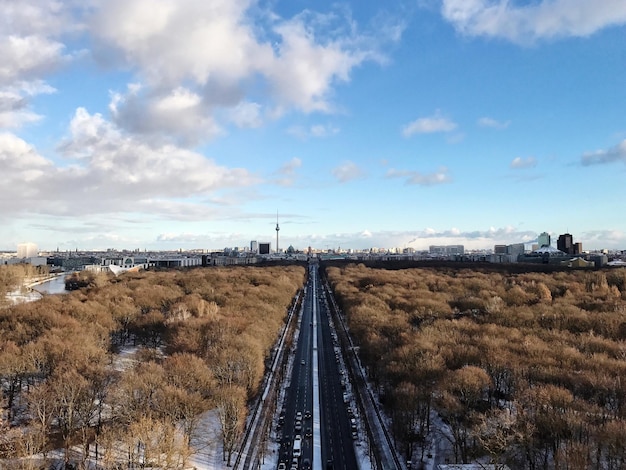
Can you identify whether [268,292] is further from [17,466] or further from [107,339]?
[17,466]

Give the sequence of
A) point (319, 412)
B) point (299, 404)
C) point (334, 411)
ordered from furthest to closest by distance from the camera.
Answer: point (299, 404) → point (334, 411) → point (319, 412)

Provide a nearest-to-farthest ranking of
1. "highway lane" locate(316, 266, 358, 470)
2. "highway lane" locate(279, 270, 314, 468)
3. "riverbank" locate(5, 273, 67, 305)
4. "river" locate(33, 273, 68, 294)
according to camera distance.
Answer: "highway lane" locate(316, 266, 358, 470), "highway lane" locate(279, 270, 314, 468), "riverbank" locate(5, 273, 67, 305), "river" locate(33, 273, 68, 294)

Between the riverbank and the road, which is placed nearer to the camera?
the road

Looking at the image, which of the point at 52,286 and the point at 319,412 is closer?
the point at 319,412

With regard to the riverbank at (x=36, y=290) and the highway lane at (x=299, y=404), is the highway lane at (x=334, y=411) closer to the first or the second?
the highway lane at (x=299, y=404)

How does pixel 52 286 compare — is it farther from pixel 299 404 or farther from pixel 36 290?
pixel 299 404

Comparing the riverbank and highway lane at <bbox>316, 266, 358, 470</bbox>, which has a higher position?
the riverbank

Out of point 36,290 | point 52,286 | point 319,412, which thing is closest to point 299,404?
point 319,412

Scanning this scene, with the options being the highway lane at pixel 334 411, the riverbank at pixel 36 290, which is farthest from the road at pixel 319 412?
the riverbank at pixel 36 290

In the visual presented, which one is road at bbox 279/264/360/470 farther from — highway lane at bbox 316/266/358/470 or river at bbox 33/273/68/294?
river at bbox 33/273/68/294

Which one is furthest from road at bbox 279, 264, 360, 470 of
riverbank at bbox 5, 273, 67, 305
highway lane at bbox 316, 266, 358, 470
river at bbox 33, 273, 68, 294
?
river at bbox 33, 273, 68, 294
